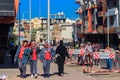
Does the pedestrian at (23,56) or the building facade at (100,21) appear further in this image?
the building facade at (100,21)

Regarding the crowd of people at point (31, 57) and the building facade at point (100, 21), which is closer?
the crowd of people at point (31, 57)

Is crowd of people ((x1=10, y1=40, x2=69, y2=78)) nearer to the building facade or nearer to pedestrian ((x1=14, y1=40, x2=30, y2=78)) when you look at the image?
pedestrian ((x1=14, y1=40, x2=30, y2=78))

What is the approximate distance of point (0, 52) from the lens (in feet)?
120

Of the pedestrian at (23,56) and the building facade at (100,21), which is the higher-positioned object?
the building facade at (100,21)

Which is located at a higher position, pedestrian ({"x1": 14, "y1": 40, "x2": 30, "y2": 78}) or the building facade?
the building facade

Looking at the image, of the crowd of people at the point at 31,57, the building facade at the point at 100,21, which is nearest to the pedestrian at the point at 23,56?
the crowd of people at the point at 31,57

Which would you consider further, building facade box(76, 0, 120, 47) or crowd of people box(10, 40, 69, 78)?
building facade box(76, 0, 120, 47)

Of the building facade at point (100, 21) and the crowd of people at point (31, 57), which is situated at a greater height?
the building facade at point (100, 21)

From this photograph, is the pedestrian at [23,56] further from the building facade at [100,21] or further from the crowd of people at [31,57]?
the building facade at [100,21]

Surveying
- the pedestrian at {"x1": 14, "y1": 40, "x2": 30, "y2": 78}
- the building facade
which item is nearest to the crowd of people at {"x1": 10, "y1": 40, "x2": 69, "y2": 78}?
the pedestrian at {"x1": 14, "y1": 40, "x2": 30, "y2": 78}

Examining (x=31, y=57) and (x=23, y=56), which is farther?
(x=31, y=57)

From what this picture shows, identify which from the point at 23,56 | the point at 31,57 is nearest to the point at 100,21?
the point at 31,57

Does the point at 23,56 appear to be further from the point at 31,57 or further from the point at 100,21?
the point at 100,21

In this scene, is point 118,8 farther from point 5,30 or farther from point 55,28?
point 55,28
